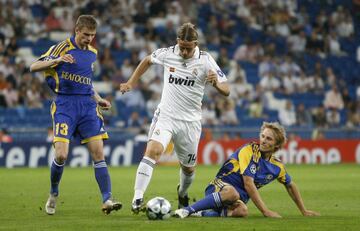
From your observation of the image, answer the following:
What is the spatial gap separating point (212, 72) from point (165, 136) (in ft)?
3.24

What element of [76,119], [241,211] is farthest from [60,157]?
[241,211]

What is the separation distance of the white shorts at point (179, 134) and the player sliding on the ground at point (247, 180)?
74 centimetres

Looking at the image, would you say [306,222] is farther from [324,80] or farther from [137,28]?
[324,80]

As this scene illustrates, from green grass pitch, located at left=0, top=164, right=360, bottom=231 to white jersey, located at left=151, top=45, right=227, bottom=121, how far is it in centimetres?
147

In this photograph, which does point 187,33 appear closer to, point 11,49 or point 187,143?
point 187,143

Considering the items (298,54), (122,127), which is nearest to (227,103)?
(122,127)

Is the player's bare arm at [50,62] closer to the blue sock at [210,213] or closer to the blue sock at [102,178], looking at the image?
the blue sock at [102,178]

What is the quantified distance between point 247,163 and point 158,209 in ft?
4.01

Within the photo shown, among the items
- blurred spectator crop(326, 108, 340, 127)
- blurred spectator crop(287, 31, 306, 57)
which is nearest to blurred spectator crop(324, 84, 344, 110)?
blurred spectator crop(326, 108, 340, 127)

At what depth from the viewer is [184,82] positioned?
11.1m

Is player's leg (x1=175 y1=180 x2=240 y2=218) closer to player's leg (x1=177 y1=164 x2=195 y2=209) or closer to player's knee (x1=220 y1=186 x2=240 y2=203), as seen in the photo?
player's knee (x1=220 y1=186 x2=240 y2=203)

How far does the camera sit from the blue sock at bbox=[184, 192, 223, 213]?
10094 mm

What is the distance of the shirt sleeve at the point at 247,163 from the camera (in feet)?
33.5

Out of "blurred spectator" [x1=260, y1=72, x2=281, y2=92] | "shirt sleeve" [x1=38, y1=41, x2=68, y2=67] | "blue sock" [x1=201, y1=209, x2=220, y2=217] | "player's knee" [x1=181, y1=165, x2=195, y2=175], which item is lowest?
"blue sock" [x1=201, y1=209, x2=220, y2=217]
